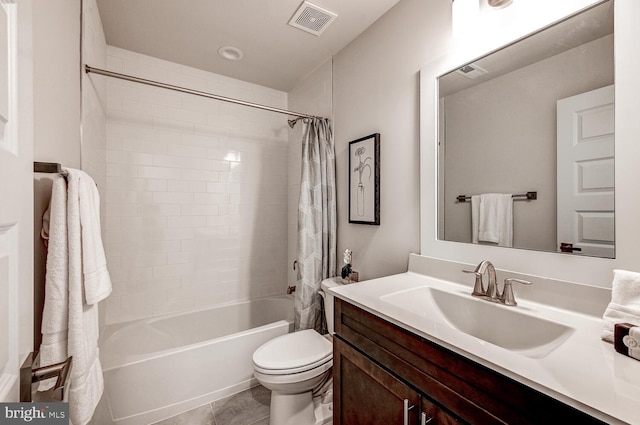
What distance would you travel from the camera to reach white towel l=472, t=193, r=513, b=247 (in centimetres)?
116

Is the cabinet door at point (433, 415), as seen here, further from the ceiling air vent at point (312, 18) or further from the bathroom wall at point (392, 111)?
the ceiling air vent at point (312, 18)

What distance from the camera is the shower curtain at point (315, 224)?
80.9 inches

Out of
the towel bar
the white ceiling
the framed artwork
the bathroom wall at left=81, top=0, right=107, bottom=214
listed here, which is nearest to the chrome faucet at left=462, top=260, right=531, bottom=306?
the framed artwork

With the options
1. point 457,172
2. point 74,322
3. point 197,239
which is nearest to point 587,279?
point 457,172

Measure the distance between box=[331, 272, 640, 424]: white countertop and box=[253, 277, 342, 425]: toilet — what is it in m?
0.71

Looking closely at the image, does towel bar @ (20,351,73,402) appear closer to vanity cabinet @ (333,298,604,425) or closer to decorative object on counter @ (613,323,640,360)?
vanity cabinet @ (333,298,604,425)

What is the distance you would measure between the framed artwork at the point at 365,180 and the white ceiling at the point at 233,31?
0.77 meters

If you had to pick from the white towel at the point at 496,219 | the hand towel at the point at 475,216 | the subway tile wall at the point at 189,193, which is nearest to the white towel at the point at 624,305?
the white towel at the point at 496,219

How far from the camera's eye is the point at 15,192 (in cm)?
47

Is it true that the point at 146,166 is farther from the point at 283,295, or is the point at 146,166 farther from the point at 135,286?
the point at 283,295

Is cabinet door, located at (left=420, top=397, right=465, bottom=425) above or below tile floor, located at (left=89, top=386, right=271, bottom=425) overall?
above

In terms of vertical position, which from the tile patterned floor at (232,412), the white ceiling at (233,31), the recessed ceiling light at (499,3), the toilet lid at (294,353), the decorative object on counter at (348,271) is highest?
the white ceiling at (233,31)

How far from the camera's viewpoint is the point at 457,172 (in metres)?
1.36

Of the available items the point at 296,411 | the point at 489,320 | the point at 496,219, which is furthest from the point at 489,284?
the point at 296,411
